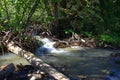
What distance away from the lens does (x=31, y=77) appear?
10523 millimetres

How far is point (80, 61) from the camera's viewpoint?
13422 millimetres

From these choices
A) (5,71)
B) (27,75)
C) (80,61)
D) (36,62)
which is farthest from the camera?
(80,61)

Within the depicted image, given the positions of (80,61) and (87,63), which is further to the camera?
(80,61)

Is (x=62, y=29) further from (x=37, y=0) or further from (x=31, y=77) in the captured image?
(x=31, y=77)

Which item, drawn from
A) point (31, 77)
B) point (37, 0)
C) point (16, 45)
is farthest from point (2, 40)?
point (31, 77)

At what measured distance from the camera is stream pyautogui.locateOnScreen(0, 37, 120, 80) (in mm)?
11531

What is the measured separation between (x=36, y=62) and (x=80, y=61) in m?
2.81

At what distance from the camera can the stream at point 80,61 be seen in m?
11.5

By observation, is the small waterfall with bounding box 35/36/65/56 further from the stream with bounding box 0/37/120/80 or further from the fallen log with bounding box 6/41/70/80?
the fallen log with bounding box 6/41/70/80

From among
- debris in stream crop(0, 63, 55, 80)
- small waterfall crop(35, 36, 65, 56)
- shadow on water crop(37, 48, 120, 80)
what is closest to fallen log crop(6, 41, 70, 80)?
debris in stream crop(0, 63, 55, 80)

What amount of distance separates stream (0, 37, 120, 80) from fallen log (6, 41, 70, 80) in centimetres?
41

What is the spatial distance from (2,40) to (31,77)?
179 inches

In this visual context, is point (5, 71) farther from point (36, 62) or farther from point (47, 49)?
point (47, 49)

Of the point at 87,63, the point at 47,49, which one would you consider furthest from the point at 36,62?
the point at 47,49
